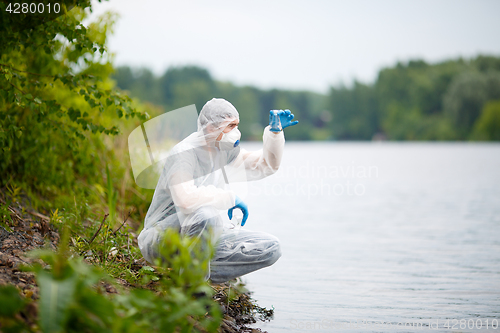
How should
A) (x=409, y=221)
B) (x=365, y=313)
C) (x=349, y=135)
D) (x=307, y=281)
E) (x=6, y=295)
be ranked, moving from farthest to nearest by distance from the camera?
(x=349, y=135), (x=409, y=221), (x=307, y=281), (x=365, y=313), (x=6, y=295)

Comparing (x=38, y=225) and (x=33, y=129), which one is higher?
(x=33, y=129)

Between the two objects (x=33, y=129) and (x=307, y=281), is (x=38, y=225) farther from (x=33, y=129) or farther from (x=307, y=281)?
(x=307, y=281)

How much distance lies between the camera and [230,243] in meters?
2.95

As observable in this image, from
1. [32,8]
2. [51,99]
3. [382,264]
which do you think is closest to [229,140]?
[32,8]

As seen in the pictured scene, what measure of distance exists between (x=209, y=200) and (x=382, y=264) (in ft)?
9.23

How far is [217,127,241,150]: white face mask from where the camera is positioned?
2.96m

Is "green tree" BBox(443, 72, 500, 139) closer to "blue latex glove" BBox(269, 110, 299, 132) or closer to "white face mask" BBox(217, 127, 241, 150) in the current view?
"blue latex glove" BBox(269, 110, 299, 132)

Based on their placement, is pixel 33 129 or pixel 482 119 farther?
pixel 482 119

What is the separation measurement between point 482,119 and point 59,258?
55.2 meters

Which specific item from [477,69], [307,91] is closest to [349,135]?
[307,91]

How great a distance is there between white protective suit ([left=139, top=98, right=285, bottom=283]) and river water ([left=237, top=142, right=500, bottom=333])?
0.62 meters

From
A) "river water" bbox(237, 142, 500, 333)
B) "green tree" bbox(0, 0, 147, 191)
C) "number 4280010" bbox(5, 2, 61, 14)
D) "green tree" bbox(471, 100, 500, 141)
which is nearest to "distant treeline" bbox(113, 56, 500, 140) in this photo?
"green tree" bbox(471, 100, 500, 141)

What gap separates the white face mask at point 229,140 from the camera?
117 inches

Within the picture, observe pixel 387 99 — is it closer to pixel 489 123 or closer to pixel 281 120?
pixel 489 123
